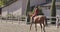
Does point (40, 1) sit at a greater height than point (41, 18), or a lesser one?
greater

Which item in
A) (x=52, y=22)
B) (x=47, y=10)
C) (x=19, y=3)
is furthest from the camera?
(x=19, y=3)

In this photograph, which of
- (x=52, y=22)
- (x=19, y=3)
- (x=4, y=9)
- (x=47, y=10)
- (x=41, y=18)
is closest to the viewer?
(x=41, y=18)

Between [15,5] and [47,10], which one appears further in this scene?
[15,5]

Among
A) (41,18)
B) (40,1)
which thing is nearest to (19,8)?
(40,1)

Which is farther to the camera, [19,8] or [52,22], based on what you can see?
[19,8]

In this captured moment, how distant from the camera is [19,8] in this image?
3697 centimetres

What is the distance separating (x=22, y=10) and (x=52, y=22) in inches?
499

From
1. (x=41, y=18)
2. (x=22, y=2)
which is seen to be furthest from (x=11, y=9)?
(x=41, y=18)

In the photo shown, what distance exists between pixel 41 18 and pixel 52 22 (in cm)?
885

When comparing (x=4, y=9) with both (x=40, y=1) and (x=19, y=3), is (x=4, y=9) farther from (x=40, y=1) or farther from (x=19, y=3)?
(x=40, y=1)

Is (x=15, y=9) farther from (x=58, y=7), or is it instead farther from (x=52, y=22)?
(x=52, y=22)

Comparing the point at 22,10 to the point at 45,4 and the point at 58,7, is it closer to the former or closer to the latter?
the point at 45,4

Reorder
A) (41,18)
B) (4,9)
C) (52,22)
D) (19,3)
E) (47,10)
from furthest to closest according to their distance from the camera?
1. (4,9)
2. (19,3)
3. (47,10)
4. (52,22)
5. (41,18)

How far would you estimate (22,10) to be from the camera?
1411 inches
